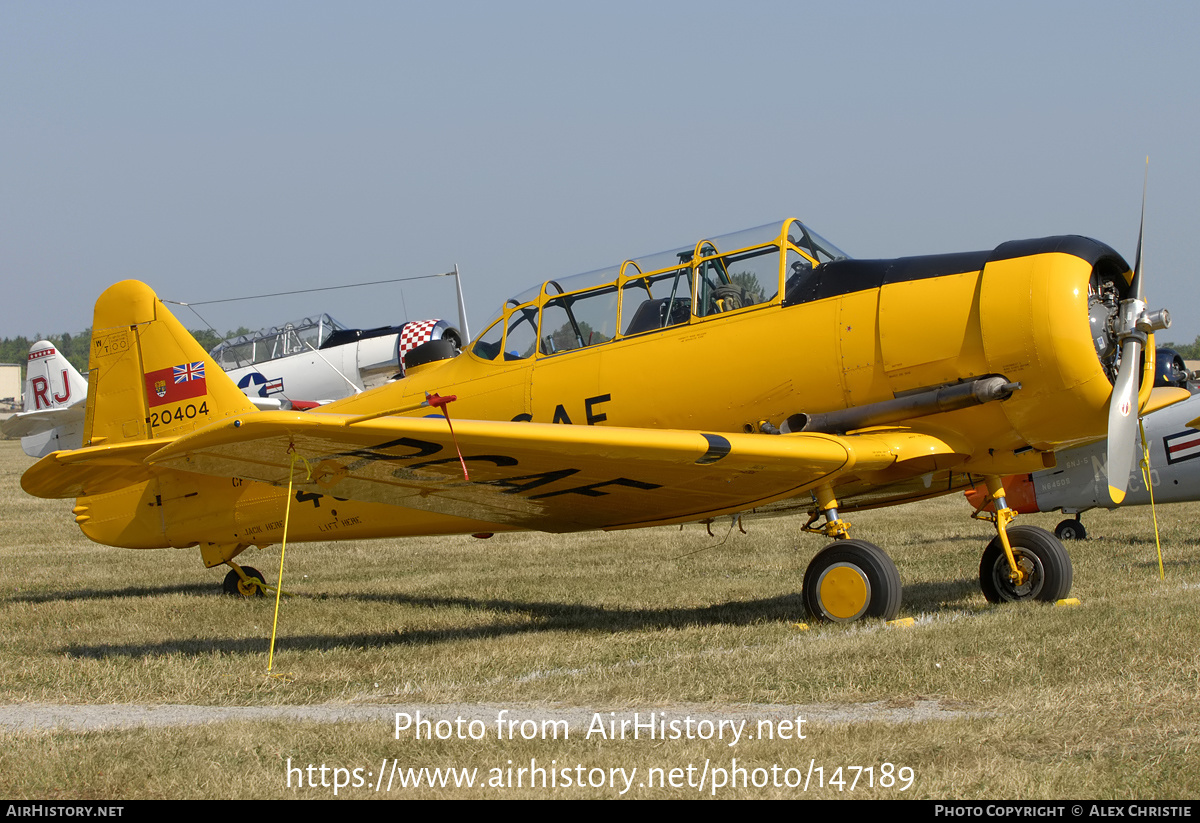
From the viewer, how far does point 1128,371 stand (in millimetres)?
6844

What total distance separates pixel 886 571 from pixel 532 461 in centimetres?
246

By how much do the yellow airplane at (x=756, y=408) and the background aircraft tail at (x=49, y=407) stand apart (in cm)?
1425

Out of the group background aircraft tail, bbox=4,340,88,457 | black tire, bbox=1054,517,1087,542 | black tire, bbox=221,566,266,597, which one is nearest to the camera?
black tire, bbox=221,566,266,597

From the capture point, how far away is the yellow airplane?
6430 millimetres

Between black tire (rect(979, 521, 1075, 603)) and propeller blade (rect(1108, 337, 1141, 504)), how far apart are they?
0.93 m

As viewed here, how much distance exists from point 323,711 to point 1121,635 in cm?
448

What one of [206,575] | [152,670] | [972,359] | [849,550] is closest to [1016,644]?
[849,550]

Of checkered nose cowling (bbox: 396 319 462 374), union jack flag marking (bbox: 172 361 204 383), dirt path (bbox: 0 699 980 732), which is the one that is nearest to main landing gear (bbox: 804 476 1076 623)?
dirt path (bbox: 0 699 980 732)

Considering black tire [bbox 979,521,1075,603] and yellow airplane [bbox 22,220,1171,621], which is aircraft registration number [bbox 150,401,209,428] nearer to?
yellow airplane [bbox 22,220,1171,621]

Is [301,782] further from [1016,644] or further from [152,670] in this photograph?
[1016,644]

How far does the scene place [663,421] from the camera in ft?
25.1

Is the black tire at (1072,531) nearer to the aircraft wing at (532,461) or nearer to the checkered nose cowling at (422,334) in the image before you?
the aircraft wing at (532,461)

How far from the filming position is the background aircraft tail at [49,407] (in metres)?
21.5
